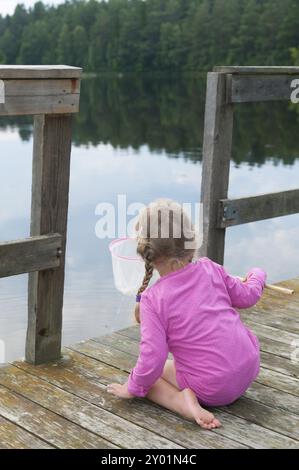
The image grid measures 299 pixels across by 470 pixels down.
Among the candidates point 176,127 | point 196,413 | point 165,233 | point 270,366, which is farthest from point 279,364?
point 176,127

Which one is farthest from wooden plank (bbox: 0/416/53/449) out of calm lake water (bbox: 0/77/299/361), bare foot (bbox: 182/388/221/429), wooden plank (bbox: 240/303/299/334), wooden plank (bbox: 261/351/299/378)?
calm lake water (bbox: 0/77/299/361)

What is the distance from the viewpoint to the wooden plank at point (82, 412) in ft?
8.54

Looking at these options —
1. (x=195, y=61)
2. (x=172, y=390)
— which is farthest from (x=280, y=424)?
(x=195, y=61)

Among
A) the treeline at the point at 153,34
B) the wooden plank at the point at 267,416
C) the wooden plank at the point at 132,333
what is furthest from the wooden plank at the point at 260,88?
the treeline at the point at 153,34

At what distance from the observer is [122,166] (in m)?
14.2

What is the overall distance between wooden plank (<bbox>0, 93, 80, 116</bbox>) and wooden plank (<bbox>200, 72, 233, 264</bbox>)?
85 centimetres

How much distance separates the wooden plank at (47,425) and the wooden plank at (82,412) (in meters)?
0.03

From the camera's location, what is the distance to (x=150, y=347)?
2668 millimetres

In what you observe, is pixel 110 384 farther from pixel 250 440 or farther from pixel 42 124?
pixel 42 124

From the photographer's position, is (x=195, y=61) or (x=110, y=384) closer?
(x=110, y=384)

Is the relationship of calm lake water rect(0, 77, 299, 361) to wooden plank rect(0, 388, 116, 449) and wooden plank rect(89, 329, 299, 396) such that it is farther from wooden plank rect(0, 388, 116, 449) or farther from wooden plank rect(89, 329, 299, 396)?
wooden plank rect(0, 388, 116, 449)

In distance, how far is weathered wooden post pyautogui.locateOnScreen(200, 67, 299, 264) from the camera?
376cm

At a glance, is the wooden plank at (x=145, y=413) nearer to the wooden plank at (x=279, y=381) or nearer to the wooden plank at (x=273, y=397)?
the wooden plank at (x=273, y=397)

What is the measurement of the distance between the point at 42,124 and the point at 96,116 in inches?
805
